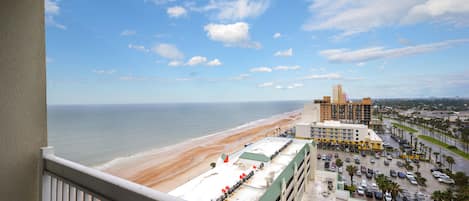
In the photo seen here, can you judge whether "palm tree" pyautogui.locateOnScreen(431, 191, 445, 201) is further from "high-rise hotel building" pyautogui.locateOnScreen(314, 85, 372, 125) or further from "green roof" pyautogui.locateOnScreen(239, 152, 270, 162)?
"green roof" pyautogui.locateOnScreen(239, 152, 270, 162)

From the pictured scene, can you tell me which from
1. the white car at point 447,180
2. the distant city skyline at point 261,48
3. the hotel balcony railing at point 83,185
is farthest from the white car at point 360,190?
the hotel balcony railing at point 83,185

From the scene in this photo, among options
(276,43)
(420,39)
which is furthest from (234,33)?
(420,39)

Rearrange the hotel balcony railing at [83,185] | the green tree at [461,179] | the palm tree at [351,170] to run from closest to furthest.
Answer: the hotel balcony railing at [83,185]
the green tree at [461,179]
the palm tree at [351,170]

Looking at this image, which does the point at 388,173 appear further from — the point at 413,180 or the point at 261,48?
the point at 261,48

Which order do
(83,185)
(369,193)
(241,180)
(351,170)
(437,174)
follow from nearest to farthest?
(83,185)
(241,180)
(437,174)
(369,193)
(351,170)

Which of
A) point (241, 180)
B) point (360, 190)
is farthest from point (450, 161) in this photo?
point (241, 180)

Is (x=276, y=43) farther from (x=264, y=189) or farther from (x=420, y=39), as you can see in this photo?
(x=264, y=189)

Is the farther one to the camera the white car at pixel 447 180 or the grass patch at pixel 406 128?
the grass patch at pixel 406 128

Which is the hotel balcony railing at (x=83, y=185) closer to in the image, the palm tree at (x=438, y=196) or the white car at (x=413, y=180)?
the palm tree at (x=438, y=196)
